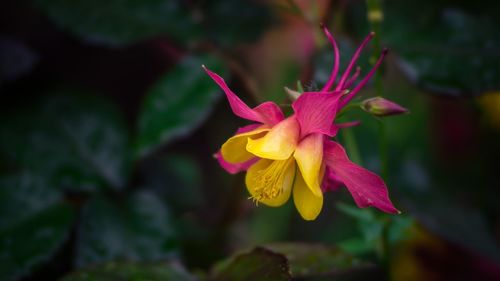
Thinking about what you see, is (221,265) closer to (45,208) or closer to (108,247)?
(108,247)

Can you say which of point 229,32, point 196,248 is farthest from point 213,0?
point 196,248

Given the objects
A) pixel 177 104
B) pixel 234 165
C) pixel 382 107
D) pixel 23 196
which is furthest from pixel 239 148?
pixel 23 196

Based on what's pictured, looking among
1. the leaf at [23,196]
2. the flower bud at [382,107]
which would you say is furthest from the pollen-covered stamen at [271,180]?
the leaf at [23,196]

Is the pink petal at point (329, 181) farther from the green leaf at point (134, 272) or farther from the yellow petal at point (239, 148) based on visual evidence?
the green leaf at point (134, 272)

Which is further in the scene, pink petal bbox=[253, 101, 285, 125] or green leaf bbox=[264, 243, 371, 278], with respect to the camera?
green leaf bbox=[264, 243, 371, 278]

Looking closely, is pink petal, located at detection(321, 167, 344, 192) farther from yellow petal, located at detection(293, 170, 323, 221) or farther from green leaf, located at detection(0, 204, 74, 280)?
green leaf, located at detection(0, 204, 74, 280)

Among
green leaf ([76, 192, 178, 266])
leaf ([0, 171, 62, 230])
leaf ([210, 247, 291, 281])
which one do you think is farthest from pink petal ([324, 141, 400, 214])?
leaf ([0, 171, 62, 230])

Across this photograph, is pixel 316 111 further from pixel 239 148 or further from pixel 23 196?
pixel 23 196
